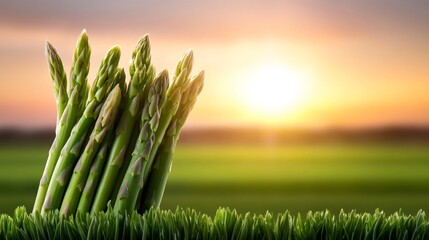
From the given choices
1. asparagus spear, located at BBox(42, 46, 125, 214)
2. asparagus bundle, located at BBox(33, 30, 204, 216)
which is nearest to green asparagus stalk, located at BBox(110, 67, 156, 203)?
asparagus bundle, located at BBox(33, 30, 204, 216)

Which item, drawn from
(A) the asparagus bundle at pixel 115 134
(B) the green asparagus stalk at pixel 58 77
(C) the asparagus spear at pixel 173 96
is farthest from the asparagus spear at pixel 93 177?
(B) the green asparagus stalk at pixel 58 77

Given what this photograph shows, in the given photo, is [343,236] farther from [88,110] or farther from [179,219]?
[88,110]

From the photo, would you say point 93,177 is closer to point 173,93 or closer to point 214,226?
point 173,93

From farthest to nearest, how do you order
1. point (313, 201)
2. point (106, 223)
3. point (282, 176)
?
1. point (282, 176)
2. point (313, 201)
3. point (106, 223)

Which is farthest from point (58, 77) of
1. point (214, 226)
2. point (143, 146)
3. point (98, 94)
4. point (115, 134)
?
point (214, 226)

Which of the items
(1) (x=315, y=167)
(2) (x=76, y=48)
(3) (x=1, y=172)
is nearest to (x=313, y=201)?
(1) (x=315, y=167)

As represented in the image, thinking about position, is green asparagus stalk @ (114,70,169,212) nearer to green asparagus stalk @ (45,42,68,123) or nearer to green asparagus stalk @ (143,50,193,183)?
green asparagus stalk @ (143,50,193,183)

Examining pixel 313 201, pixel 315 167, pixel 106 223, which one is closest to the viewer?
pixel 106 223
